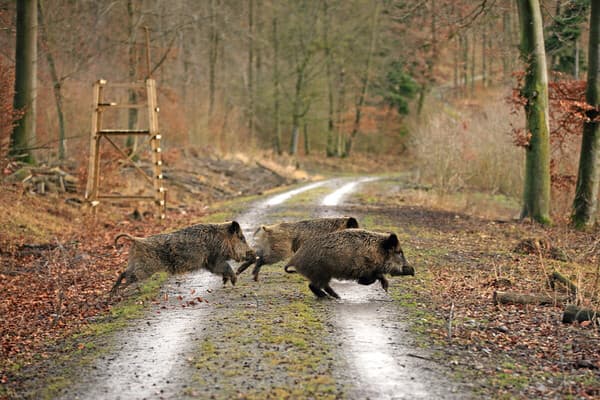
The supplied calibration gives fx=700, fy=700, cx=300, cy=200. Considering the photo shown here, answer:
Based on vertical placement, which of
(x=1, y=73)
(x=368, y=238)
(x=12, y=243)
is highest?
(x=1, y=73)

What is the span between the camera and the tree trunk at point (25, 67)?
20.9m

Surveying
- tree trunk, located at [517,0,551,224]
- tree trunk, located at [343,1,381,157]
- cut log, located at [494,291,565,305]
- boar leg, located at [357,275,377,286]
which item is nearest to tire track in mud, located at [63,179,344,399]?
boar leg, located at [357,275,377,286]

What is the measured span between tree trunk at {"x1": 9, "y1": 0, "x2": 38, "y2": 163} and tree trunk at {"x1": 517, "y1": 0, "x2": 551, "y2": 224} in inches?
571

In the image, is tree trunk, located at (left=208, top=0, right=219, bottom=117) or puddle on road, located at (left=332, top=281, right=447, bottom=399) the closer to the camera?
puddle on road, located at (left=332, top=281, right=447, bottom=399)

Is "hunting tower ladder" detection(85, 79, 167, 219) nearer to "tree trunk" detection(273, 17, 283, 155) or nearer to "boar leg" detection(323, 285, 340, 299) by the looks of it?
"boar leg" detection(323, 285, 340, 299)

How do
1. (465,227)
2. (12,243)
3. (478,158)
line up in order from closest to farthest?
(12,243), (465,227), (478,158)

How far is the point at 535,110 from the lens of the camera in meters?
20.4

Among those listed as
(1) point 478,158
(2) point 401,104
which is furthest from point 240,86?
(1) point 478,158

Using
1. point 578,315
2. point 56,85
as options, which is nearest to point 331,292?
point 578,315

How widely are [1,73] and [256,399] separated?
14.0 meters

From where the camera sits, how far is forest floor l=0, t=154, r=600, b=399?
7137 millimetres

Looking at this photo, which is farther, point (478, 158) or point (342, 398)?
point (478, 158)

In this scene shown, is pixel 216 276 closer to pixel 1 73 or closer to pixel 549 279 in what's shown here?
pixel 549 279

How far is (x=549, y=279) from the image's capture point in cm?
1213
